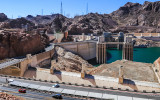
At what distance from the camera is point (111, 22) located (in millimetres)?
163875

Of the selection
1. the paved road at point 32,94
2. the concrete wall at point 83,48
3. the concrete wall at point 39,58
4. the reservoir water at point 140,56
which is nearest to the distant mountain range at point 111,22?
the reservoir water at point 140,56

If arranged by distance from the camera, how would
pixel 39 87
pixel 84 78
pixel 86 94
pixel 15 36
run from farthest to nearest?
1. pixel 15 36
2. pixel 84 78
3. pixel 39 87
4. pixel 86 94

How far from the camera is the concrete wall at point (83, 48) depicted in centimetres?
6062

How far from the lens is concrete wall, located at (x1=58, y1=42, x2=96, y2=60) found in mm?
60616

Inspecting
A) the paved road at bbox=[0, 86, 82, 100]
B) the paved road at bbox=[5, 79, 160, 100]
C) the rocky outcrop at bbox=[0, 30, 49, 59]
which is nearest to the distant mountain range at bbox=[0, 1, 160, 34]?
the rocky outcrop at bbox=[0, 30, 49, 59]

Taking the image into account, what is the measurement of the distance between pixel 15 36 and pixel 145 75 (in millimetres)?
28759

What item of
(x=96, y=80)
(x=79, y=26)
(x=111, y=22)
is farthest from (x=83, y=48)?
(x=111, y=22)

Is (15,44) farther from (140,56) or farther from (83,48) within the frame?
(140,56)

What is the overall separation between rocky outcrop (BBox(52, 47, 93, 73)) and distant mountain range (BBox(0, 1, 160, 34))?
53.9 metres

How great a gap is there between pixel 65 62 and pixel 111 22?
413 ft

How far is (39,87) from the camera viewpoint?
19562 mm

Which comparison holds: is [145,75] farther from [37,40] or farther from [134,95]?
[37,40]

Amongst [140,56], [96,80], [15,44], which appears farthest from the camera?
[140,56]

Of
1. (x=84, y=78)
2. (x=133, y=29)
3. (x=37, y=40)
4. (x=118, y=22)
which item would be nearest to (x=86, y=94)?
(x=84, y=78)
